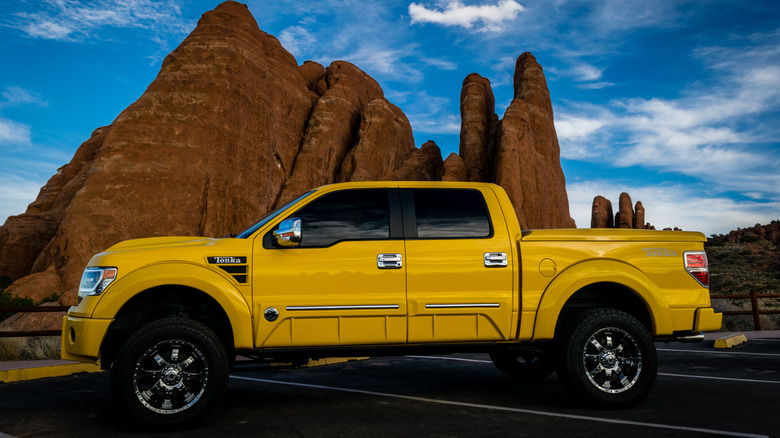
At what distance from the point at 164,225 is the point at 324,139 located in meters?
15.9

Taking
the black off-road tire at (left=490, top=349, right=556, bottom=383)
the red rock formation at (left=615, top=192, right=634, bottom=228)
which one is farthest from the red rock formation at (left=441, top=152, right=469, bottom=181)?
the red rock formation at (left=615, top=192, right=634, bottom=228)

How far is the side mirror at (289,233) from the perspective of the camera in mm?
5293

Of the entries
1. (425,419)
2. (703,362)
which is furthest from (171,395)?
(703,362)

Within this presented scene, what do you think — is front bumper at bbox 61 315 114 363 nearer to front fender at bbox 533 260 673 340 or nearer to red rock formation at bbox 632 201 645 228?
front fender at bbox 533 260 673 340

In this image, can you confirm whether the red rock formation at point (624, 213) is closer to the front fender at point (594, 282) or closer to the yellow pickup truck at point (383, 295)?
the front fender at point (594, 282)

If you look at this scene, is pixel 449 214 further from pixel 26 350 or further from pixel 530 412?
pixel 26 350

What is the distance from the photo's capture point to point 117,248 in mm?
5660

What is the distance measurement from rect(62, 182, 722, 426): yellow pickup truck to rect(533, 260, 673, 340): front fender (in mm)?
14

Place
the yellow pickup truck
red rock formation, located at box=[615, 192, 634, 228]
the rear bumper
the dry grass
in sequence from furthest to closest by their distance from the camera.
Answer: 1. red rock formation, located at box=[615, 192, 634, 228]
2. the dry grass
3. the rear bumper
4. the yellow pickup truck

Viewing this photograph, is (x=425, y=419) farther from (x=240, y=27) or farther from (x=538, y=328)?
(x=240, y=27)

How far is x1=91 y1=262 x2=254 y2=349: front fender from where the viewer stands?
530cm

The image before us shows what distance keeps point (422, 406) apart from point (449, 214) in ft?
6.50

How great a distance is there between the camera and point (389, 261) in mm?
5699

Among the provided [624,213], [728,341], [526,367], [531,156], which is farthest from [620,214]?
[526,367]
